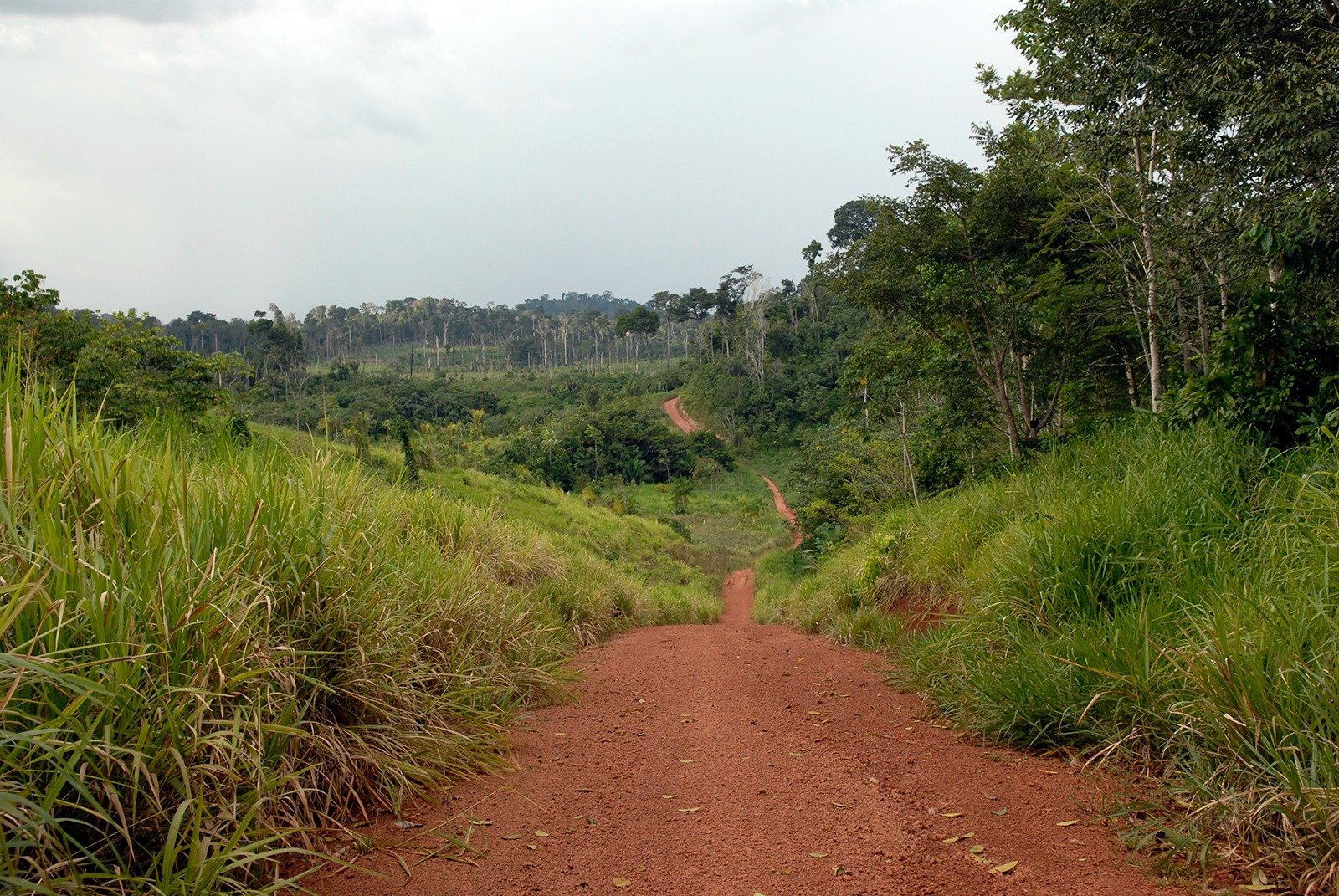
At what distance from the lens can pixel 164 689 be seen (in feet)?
7.09

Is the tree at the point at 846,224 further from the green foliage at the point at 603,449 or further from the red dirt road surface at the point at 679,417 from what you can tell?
the green foliage at the point at 603,449

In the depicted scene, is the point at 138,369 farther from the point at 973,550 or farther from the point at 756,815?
the point at 756,815

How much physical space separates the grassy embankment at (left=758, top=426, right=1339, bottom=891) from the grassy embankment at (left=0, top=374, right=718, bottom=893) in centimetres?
270

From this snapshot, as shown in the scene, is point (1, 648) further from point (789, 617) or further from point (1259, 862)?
point (789, 617)

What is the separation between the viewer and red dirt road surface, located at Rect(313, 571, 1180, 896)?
2.41 m

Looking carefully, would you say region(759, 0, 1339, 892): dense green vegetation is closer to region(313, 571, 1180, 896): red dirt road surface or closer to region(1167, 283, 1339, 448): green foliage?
region(1167, 283, 1339, 448): green foliage

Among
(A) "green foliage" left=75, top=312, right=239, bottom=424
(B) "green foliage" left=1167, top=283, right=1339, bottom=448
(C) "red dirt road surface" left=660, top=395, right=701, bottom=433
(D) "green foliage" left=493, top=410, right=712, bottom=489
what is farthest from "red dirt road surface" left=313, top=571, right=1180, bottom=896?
(C) "red dirt road surface" left=660, top=395, right=701, bottom=433

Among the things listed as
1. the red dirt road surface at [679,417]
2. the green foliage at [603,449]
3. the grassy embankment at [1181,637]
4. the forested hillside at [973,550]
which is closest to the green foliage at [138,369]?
the forested hillside at [973,550]

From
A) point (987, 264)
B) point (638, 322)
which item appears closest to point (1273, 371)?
point (987, 264)

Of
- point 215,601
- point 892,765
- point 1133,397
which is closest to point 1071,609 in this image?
point 892,765

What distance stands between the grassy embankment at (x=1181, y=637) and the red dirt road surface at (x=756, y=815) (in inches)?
12.7

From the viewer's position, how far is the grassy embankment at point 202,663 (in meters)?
1.95

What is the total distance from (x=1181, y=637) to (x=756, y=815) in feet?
7.11

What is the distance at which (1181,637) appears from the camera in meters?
3.51
